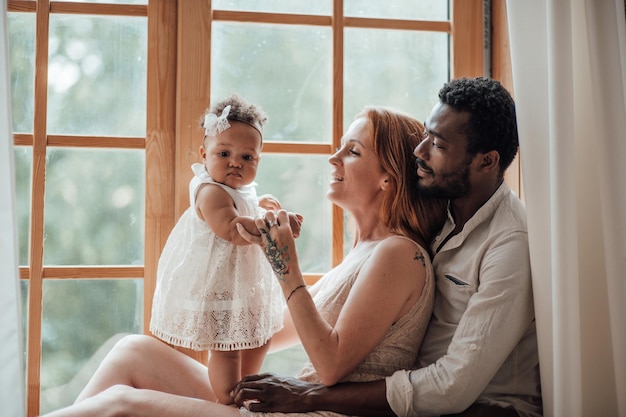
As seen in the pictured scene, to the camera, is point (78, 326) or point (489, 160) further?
point (78, 326)

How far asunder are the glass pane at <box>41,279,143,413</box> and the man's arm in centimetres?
57

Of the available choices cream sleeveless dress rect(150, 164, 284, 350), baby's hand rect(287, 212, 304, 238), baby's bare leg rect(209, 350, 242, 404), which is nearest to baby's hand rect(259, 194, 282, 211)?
cream sleeveless dress rect(150, 164, 284, 350)

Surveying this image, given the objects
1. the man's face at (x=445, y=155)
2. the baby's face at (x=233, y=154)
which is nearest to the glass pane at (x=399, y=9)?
the man's face at (x=445, y=155)

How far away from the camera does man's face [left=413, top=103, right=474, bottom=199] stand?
162 centimetres

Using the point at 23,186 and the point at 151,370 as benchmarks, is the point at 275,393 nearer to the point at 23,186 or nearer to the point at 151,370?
the point at 151,370

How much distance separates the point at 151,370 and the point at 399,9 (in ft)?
4.66

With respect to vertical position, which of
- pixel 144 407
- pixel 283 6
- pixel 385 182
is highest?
pixel 283 6

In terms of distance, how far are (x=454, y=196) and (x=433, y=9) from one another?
761 millimetres

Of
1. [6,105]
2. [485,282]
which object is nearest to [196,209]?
[6,105]

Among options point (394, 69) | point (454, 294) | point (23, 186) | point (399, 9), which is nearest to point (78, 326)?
point (23, 186)

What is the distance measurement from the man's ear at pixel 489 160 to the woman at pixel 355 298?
202mm

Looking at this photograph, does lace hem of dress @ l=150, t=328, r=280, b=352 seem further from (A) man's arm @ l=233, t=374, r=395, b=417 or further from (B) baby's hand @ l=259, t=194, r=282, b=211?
(B) baby's hand @ l=259, t=194, r=282, b=211

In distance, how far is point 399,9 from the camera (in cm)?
206

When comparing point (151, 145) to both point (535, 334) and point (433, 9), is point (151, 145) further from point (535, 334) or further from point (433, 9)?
point (535, 334)
